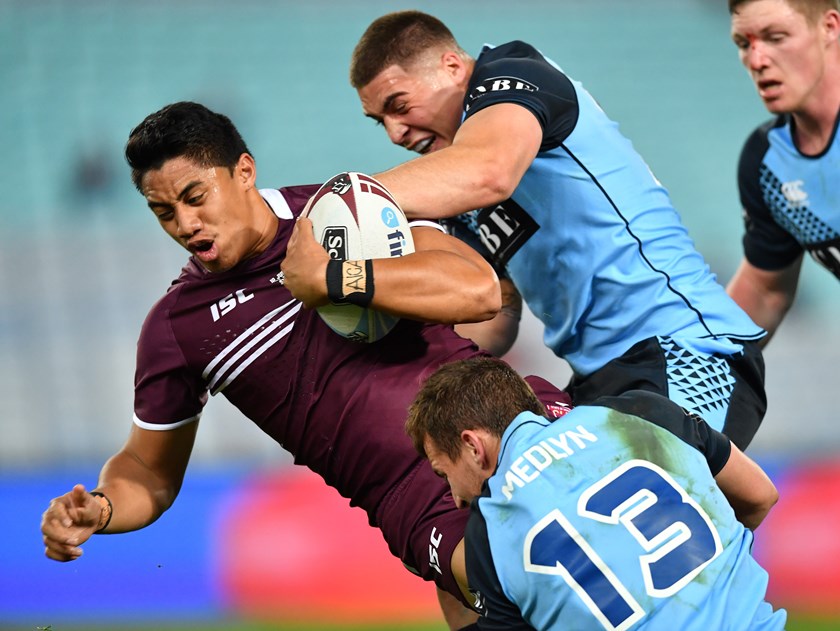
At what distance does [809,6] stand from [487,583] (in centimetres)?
326

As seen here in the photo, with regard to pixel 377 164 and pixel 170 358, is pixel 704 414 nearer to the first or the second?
pixel 170 358

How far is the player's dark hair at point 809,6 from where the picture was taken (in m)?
4.90

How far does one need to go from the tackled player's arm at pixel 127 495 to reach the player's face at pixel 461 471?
45.9 inches

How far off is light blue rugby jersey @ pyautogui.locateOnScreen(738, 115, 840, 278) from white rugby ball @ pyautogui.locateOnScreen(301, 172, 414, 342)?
8.74 ft

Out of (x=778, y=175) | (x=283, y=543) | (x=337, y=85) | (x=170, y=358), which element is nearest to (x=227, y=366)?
(x=170, y=358)

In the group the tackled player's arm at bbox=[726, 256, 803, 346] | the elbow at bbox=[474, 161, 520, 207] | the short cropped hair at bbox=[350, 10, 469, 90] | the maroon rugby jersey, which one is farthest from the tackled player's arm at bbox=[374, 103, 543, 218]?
the tackled player's arm at bbox=[726, 256, 803, 346]

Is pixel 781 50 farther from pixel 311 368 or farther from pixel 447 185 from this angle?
pixel 311 368

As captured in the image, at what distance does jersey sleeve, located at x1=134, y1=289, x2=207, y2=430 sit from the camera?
3.81 meters

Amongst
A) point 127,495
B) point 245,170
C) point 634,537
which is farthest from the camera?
point 127,495

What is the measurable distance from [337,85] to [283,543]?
8.25 metres

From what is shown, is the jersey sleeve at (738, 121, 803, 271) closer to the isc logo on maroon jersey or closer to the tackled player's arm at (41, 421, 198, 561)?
the isc logo on maroon jersey

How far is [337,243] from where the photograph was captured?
10.9 ft

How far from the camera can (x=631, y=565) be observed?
9.30 feet

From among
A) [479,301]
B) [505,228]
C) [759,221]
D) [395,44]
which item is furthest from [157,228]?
[479,301]
